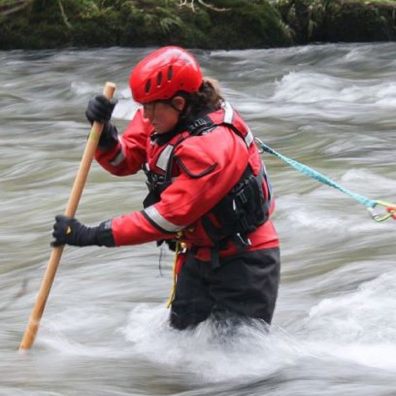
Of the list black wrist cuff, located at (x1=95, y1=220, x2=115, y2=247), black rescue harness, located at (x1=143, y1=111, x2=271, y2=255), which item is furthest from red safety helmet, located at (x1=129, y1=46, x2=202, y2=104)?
black wrist cuff, located at (x1=95, y1=220, x2=115, y2=247)

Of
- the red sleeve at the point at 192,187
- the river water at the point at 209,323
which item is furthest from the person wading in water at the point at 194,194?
the river water at the point at 209,323

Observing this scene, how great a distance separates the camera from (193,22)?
17.5 metres

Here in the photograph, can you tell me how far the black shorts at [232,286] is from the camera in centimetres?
501

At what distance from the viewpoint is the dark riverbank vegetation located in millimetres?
17375

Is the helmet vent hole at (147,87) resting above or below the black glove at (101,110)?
above

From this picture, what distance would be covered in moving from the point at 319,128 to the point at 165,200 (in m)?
7.82

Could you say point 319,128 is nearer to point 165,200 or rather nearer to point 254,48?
point 254,48

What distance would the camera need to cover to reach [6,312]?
674 cm

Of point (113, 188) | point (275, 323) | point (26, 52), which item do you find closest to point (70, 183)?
point (113, 188)

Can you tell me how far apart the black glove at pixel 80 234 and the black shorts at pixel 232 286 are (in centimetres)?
53

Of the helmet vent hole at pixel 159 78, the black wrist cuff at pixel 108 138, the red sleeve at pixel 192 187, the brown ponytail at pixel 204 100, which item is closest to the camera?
the red sleeve at pixel 192 187

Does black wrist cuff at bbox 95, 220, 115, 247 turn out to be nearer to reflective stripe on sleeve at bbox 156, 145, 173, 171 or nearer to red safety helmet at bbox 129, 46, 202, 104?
reflective stripe on sleeve at bbox 156, 145, 173, 171

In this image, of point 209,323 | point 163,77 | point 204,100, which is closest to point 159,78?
point 163,77

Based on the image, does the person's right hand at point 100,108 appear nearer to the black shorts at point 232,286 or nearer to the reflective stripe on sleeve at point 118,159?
the reflective stripe on sleeve at point 118,159
